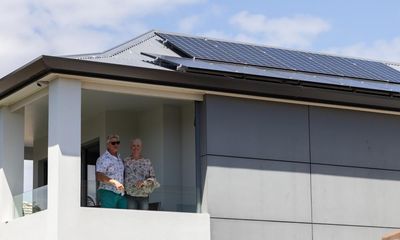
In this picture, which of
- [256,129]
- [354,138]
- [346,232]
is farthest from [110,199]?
[354,138]

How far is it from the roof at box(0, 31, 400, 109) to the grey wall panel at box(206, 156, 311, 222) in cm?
131

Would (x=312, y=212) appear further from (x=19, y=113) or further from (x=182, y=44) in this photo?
(x=19, y=113)

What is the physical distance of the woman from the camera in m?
17.2

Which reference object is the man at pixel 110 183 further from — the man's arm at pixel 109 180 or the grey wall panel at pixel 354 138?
the grey wall panel at pixel 354 138

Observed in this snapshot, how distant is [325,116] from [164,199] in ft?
12.0

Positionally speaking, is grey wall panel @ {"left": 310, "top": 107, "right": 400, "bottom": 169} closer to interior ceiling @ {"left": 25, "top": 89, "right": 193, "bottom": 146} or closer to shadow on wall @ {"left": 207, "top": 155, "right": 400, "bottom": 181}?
shadow on wall @ {"left": 207, "top": 155, "right": 400, "bottom": 181}

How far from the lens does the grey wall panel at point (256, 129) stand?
18.0m

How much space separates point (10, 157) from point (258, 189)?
4.67 m

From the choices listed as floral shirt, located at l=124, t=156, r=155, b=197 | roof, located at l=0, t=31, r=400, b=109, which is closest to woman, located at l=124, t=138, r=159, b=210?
floral shirt, located at l=124, t=156, r=155, b=197

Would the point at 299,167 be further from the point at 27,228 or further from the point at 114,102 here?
the point at 27,228

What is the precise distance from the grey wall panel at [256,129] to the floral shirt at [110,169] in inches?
66.0

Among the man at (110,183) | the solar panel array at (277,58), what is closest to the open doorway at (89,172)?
the man at (110,183)

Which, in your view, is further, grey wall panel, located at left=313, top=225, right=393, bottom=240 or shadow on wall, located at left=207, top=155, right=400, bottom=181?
grey wall panel, located at left=313, top=225, right=393, bottom=240

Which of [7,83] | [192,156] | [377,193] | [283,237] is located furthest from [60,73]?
[377,193]
